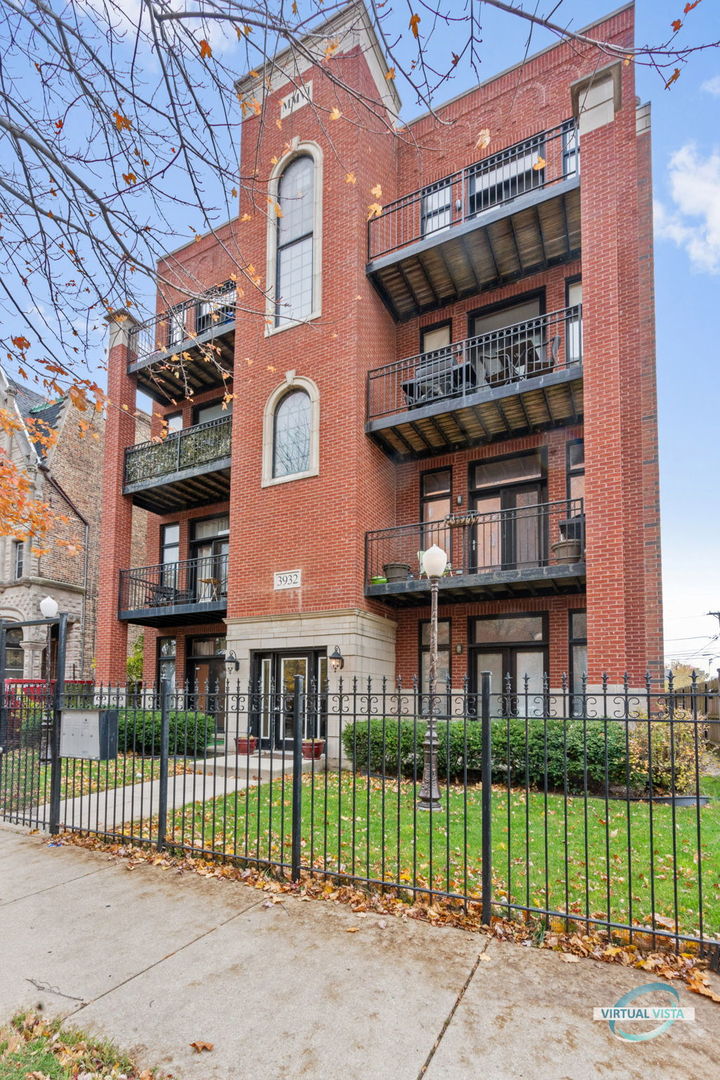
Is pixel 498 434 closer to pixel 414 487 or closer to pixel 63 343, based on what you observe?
pixel 414 487

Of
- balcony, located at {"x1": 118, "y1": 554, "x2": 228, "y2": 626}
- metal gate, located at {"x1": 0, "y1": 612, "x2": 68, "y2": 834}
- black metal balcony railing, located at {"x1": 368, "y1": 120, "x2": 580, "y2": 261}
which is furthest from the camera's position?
balcony, located at {"x1": 118, "y1": 554, "x2": 228, "y2": 626}

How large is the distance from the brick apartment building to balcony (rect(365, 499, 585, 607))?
5 centimetres

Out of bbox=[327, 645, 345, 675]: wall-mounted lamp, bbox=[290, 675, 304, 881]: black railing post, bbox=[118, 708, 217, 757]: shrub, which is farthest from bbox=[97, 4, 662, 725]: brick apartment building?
bbox=[290, 675, 304, 881]: black railing post

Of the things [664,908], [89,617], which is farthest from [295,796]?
[89,617]

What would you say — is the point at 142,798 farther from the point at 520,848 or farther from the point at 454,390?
the point at 454,390

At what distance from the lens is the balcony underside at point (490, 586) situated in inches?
440

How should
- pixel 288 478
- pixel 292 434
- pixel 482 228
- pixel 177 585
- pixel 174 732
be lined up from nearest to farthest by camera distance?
pixel 174 732 → pixel 482 228 → pixel 288 478 → pixel 292 434 → pixel 177 585

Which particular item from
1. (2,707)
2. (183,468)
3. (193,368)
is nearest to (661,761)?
(2,707)

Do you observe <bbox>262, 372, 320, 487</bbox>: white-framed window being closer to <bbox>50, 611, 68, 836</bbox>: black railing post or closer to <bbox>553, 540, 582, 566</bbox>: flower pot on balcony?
<bbox>553, 540, 582, 566</bbox>: flower pot on balcony

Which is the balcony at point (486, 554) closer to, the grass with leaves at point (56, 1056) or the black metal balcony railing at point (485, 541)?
the black metal balcony railing at point (485, 541)

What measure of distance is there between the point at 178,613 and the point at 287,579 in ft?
13.5

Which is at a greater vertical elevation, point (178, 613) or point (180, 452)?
point (180, 452)

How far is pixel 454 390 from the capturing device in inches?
503

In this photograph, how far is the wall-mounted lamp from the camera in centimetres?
1216
